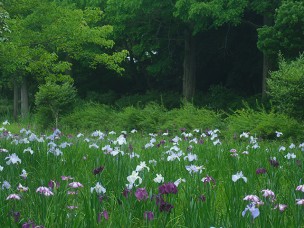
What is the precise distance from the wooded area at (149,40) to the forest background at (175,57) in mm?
44

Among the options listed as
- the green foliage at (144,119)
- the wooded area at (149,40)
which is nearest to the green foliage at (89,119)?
the green foliage at (144,119)

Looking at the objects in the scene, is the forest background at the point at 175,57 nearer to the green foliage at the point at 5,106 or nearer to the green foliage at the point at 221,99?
the green foliage at the point at 221,99

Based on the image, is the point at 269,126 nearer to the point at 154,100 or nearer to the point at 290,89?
the point at 290,89

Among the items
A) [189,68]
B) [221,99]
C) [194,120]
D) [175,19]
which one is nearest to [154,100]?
[189,68]

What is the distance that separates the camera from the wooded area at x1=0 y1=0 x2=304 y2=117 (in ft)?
50.6

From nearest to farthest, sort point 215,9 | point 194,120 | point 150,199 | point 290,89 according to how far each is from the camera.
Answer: point 150,199 → point 290,89 → point 194,120 → point 215,9

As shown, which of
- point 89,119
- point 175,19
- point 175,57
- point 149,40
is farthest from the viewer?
point 175,57

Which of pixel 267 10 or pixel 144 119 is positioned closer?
pixel 144 119

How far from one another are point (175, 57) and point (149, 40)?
15.1 ft

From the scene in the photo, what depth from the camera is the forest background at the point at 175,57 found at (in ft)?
39.5

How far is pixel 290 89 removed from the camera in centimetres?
1093

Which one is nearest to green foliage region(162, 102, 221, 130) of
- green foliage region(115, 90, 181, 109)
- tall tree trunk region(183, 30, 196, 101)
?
tall tree trunk region(183, 30, 196, 101)

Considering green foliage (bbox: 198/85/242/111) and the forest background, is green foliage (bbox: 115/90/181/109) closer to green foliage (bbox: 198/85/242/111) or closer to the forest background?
the forest background

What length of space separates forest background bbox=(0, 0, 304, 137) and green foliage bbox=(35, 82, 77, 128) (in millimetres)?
37
